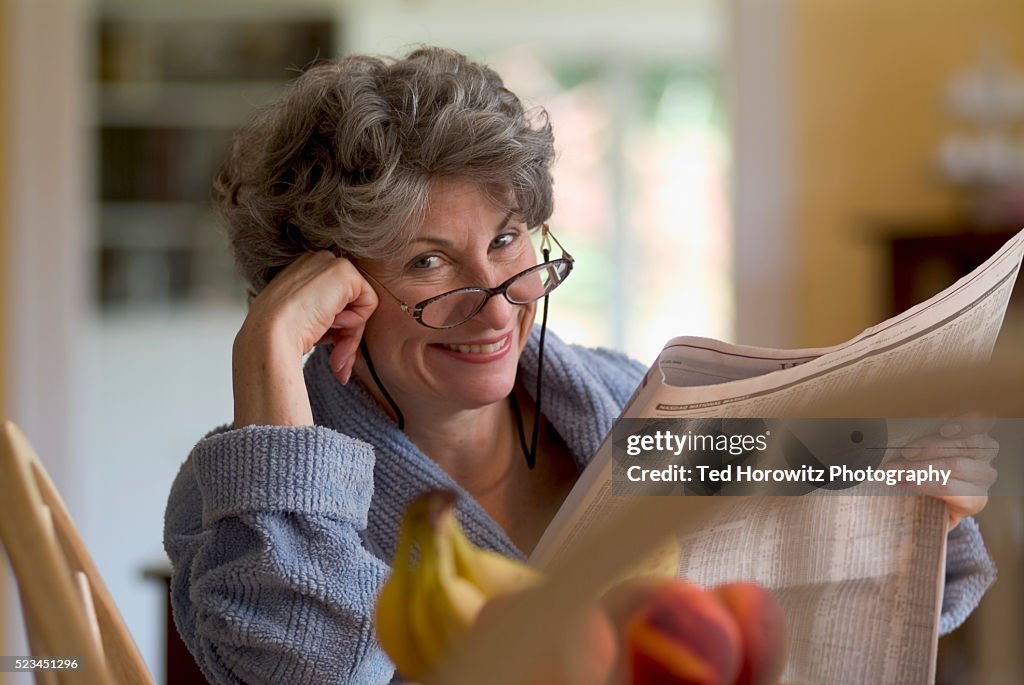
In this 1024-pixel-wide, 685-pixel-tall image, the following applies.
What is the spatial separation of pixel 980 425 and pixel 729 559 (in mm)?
250

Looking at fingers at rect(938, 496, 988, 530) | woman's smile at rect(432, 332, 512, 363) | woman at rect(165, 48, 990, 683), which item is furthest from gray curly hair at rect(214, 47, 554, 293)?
fingers at rect(938, 496, 988, 530)

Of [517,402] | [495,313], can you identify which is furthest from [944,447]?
[517,402]

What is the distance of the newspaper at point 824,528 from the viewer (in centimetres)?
67

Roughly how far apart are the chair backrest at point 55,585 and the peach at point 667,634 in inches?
11.6

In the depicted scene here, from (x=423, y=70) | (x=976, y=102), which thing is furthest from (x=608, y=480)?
(x=976, y=102)

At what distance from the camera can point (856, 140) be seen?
131 inches

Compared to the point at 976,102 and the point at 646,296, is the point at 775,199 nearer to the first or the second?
the point at 976,102

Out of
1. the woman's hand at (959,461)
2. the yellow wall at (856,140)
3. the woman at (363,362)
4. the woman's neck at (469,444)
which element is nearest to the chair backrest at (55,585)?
the woman at (363,362)

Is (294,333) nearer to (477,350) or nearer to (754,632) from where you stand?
(477,350)

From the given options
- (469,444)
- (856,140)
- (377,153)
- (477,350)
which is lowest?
(469,444)

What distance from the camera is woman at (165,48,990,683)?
2.84 ft

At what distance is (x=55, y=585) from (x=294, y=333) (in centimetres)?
40

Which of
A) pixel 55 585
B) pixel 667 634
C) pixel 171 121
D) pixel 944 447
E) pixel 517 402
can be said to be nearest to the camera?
pixel 667 634

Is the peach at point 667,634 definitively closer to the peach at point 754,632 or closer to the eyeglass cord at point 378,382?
the peach at point 754,632
